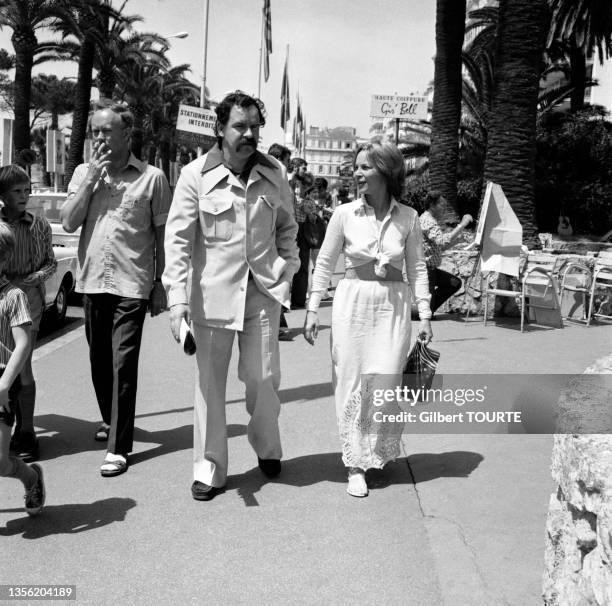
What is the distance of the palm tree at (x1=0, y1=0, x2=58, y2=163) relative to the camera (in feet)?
91.8

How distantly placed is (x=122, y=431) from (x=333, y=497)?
4.29 ft

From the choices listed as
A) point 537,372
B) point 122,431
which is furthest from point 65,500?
point 537,372

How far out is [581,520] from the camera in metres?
2.44

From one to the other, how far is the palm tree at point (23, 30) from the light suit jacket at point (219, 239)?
25304 mm

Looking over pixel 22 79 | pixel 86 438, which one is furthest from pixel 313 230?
pixel 22 79

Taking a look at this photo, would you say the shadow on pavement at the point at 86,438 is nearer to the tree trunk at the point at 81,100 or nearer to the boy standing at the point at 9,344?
the boy standing at the point at 9,344

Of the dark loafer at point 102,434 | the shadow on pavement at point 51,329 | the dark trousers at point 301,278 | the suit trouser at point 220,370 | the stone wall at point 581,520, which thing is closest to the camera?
the stone wall at point 581,520

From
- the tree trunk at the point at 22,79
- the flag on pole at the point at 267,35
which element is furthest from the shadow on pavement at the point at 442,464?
the flag on pole at the point at 267,35

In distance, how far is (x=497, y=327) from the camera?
34.1 feet

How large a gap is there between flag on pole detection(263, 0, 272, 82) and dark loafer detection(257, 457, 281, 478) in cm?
2921

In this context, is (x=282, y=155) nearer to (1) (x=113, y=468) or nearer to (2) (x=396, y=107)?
(1) (x=113, y=468)

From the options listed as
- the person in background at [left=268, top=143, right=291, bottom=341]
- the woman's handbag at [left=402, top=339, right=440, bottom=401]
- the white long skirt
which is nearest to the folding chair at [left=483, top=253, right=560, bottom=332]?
the person in background at [left=268, top=143, right=291, bottom=341]

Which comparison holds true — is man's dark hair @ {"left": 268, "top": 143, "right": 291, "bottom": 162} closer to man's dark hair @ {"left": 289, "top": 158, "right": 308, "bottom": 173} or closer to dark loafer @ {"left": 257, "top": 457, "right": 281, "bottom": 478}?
man's dark hair @ {"left": 289, "top": 158, "right": 308, "bottom": 173}

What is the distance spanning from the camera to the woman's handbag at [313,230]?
36.2ft
